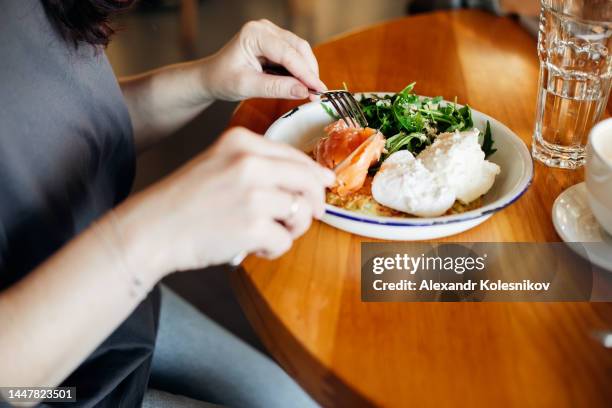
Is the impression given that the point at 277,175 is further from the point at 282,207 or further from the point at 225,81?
the point at 225,81

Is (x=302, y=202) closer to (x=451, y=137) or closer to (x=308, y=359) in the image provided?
(x=308, y=359)

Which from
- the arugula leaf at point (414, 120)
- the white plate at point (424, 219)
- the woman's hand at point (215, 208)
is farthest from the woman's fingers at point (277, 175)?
the arugula leaf at point (414, 120)

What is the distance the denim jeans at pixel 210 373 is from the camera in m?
0.92

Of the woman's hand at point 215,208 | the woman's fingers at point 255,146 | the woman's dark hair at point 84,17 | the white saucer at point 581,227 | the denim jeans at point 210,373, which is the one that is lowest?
the denim jeans at point 210,373

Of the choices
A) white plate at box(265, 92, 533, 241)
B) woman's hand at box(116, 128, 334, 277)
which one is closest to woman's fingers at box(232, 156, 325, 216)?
woman's hand at box(116, 128, 334, 277)

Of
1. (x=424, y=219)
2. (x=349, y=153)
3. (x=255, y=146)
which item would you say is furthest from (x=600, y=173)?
(x=255, y=146)

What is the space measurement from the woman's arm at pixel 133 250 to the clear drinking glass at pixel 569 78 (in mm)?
545

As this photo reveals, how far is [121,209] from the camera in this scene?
0.62 m

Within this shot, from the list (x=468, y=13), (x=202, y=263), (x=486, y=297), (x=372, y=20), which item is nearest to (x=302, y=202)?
(x=202, y=263)

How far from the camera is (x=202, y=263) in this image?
2.10 feet

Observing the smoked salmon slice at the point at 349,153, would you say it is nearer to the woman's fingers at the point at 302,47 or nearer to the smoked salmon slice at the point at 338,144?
the smoked salmon slice at the point at 338,144

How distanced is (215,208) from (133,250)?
94 mm

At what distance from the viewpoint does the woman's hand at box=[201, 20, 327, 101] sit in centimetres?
96

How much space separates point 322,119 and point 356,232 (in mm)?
284
